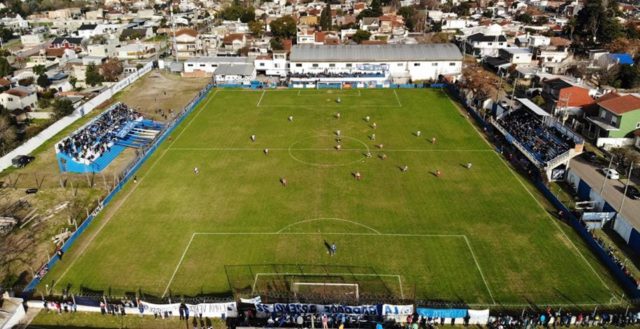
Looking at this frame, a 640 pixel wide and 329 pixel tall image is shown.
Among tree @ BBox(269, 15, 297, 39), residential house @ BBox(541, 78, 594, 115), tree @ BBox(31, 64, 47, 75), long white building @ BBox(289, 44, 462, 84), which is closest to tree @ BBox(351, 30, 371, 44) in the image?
tree @ BBox(269, 15, 297, 39)

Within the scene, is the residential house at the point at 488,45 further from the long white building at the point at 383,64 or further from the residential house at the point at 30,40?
the residential house at the point at 30,40

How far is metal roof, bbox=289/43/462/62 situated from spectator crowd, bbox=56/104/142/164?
3181 centimetres

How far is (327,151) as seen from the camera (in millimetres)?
51094

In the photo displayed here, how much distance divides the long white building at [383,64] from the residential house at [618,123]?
2985 cm

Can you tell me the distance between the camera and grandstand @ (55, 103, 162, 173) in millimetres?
47438

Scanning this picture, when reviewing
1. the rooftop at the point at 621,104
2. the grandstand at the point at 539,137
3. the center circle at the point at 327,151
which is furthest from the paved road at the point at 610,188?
the center circle at the point at 327,151

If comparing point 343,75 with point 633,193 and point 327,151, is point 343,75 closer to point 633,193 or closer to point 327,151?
point 327,151

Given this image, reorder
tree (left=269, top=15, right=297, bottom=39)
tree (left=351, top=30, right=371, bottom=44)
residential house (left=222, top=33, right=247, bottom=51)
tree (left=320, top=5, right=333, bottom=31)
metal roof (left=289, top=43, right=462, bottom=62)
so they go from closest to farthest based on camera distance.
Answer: metal roof (left=289, top=43, right=462, bottom=62)
residential house (left=222, top=33, right=247, bottom=51)
tree (left=351, top=30, right=371, bottom=44)
tree (left=269, top=15, right=297, bottom=39)
tree (left=320, top=5, right=333, bottom=31)

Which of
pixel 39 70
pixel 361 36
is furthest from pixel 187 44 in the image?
pixel 361 36

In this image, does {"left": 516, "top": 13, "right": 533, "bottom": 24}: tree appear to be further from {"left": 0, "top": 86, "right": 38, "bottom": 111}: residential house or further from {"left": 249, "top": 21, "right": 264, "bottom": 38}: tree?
{"left": 0, "top": 86, "right": 38, "bottom": 111}: residential house

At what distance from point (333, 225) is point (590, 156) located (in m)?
29.4

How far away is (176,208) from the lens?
39188 mm

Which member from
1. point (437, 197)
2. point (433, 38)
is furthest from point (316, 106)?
point (433, 38)

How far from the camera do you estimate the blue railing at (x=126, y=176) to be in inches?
1256
